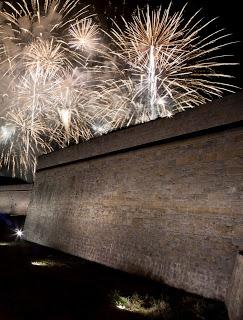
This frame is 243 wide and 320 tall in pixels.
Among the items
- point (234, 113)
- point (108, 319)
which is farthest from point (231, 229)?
point (108, 319)

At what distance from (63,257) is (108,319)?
20.2ft

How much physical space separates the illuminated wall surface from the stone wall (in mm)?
11543

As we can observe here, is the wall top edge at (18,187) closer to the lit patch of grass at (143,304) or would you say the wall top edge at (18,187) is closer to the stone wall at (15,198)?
the stone wall at (15,198)

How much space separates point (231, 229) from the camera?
7.00m

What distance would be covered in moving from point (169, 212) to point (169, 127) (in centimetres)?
206

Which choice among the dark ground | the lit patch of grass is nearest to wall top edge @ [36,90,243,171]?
the dark ground

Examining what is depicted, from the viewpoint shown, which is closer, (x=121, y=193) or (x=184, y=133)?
(x=184, y=133)

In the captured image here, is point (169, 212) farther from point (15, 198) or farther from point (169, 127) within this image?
point (15, 198)

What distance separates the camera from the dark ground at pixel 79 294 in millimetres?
5945

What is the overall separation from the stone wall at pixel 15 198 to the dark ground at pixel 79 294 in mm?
13298

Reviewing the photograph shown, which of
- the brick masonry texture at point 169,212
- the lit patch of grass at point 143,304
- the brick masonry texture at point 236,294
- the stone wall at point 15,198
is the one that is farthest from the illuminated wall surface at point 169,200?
the stone wall at point 15,198

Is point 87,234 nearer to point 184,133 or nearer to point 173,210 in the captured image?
point 173,210

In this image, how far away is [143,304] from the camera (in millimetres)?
6668

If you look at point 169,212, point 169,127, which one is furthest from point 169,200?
point 169,127
